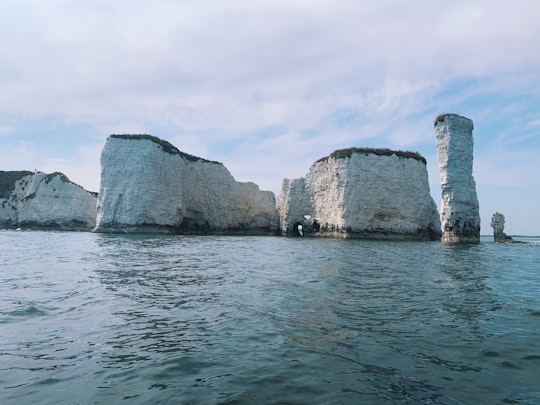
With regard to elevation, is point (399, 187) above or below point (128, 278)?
above

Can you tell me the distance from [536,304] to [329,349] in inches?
265

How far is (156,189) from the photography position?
55031mm

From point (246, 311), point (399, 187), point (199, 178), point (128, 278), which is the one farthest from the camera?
point (199, 178)

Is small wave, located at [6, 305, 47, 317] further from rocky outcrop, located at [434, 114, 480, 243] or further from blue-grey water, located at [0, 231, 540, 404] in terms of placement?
rocky outcrop, located at [434, 114, 480, 243]

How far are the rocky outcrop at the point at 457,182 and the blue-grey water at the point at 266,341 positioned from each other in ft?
109

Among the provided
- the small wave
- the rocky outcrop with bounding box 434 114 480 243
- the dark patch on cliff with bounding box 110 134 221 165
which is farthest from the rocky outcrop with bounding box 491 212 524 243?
the small wave

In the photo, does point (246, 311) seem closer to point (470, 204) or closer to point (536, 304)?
point (536, 304)

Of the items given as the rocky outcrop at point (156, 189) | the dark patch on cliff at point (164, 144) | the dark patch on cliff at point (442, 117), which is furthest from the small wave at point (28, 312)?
the dark patch on cliff at point (164, 144)

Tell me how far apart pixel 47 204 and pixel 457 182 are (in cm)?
7083

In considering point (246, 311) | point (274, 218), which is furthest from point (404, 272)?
point (274, 218)

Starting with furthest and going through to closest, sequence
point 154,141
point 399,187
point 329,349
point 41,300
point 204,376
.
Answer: point 154,141, point 399,187, point 41,300, point 329,349, point 204,376

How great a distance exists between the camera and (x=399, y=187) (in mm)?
52000

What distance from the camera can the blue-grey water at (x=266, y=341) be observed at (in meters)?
4.55

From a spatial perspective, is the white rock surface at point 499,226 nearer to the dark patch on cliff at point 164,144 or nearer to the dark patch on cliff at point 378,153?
the dark patch on cliff at point 378,153
